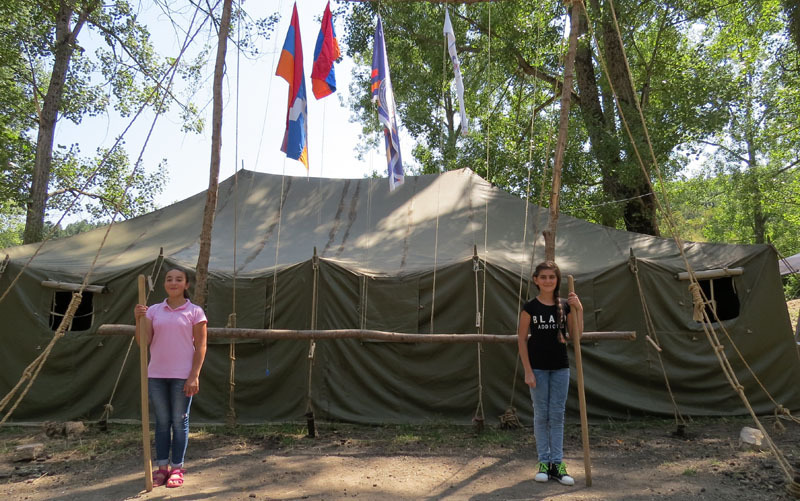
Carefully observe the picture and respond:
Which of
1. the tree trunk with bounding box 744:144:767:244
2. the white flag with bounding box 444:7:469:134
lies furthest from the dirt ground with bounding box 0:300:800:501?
the tree trunk with bounding box 744:144:767:244

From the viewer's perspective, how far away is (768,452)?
493cm

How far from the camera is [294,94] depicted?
18.4 ft

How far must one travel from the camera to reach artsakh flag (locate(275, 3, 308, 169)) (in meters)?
5.60

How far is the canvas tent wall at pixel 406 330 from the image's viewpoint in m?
6.41

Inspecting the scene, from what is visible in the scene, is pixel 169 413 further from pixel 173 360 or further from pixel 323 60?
pixel 323 60

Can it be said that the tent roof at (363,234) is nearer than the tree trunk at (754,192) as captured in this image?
Yes

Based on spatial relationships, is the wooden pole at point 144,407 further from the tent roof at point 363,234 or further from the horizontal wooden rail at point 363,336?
the tent roof at point 363,234

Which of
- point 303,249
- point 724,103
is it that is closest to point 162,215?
point 303,249

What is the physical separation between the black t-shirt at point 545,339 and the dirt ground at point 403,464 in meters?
0.85

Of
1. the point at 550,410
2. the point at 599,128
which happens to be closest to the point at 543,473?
the point at 550,410

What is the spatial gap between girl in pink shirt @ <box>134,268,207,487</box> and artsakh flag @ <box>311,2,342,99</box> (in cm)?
316

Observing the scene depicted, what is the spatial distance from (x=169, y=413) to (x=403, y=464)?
1.93m

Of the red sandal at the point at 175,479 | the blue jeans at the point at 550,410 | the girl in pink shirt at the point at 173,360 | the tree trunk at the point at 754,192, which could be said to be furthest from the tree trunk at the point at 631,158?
the red sandal at the point at 175,479

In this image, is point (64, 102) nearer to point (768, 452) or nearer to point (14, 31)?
point (14, 31)
